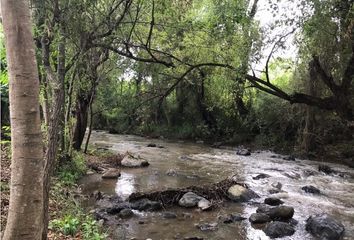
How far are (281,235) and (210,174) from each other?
6031 mm

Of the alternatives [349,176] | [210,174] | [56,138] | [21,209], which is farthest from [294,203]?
[21,209]

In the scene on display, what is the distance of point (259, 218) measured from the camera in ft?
28.4

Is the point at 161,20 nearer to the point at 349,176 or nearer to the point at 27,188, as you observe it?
the point at 27,188

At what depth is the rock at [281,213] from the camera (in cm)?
881

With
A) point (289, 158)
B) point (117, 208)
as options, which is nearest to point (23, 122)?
point (117, 208)

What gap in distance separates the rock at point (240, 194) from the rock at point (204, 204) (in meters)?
0.91

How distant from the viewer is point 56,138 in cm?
520

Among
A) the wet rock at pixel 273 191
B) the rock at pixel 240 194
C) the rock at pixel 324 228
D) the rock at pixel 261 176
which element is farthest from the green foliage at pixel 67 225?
the rock at pixel 261 176

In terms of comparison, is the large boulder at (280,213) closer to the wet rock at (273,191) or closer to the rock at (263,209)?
the rock at (263,209)

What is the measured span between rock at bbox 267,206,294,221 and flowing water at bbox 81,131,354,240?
301 mm

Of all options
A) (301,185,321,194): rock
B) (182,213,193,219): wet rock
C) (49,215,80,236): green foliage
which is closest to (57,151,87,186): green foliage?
(182,213,193,219): wet rock

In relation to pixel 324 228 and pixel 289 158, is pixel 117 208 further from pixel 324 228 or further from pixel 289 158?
pixel 289 158

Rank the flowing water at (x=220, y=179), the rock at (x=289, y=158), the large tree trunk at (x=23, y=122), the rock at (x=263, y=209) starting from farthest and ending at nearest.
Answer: the rock at (x=289, y=158), the rock at (x=263, y=209), the flowing water at (x=220, y=179), the large tree trunk at (x=23, y=122)

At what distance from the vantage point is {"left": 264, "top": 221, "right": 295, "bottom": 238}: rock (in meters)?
7.82
